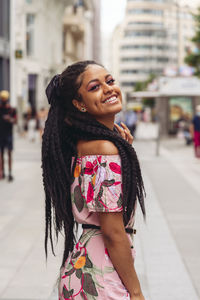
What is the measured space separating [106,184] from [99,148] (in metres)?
0.13

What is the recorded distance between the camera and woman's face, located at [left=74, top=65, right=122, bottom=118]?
2164 mm

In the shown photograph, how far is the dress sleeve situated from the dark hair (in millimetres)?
51

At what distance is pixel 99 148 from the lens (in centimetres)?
208

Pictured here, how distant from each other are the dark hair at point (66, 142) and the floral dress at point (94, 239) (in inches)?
2.2

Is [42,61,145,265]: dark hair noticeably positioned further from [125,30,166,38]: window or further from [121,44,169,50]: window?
[121,44,169,50]: window

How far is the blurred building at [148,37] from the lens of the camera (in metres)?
143

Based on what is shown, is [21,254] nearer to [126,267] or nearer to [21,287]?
[21,287]

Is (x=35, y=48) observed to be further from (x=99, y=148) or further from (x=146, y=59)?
(x=146, y=59)

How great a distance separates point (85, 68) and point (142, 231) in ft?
16.8

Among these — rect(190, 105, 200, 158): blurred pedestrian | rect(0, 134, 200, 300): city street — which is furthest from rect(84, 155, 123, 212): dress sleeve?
rect(190, 105, 200, 158): blurred pedestrian

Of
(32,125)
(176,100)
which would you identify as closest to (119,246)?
(32,125)

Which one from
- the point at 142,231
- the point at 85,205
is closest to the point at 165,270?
the point at 142,231

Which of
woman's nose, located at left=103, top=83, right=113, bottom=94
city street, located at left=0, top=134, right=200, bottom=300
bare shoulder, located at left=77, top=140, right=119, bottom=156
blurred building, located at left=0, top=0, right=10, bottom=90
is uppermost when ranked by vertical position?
blurred building, located at left=0, top=0, right=10, bottom=90

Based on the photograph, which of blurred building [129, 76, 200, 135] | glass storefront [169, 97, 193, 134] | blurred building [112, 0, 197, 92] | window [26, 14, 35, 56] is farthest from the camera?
blurred building [112, 0, 197, 92]
